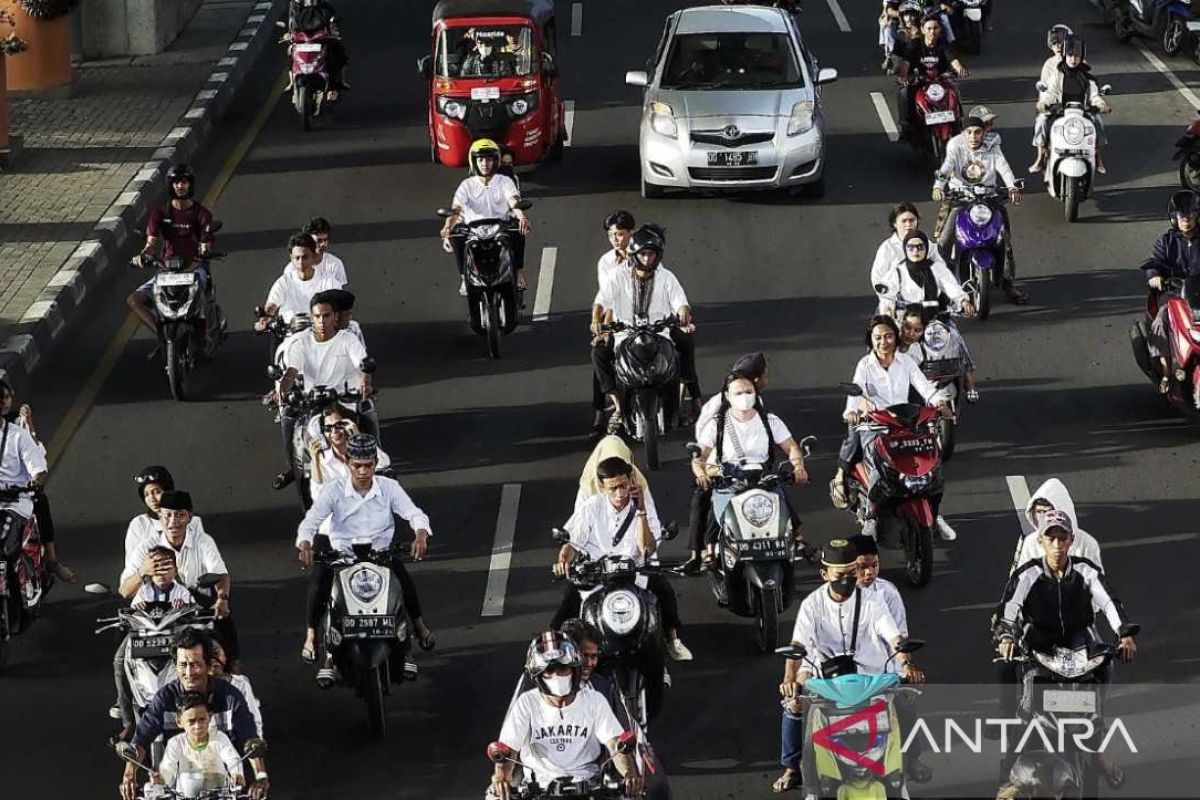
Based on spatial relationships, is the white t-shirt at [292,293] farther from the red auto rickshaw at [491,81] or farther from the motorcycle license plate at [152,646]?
the red auto rickshaw at [491,81]

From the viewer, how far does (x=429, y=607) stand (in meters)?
16.5

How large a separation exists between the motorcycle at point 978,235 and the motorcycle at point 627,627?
8097mm

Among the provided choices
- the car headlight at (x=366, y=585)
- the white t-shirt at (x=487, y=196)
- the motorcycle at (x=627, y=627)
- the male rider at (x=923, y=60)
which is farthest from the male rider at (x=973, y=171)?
the car headlight at (x=366, y=585)

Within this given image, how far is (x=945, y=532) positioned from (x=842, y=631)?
4042mm

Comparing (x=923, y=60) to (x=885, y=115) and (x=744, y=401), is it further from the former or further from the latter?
(x=744, y=401)

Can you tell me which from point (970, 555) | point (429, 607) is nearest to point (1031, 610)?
point (970, 555)

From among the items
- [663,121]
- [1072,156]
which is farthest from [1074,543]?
[663,121]

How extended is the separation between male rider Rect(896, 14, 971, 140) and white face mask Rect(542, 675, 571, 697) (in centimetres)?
1483

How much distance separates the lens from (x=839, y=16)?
33844 millimetres

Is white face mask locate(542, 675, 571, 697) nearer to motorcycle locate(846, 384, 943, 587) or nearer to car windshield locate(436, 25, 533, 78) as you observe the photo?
motorcycle locate(846, 384, 943, 587)

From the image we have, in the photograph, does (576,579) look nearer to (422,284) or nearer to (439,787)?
(439,787)

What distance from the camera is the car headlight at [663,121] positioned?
25.0 m

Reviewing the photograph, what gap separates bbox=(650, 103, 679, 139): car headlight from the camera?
25031 millimetres

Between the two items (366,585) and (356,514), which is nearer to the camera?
(366,585)
